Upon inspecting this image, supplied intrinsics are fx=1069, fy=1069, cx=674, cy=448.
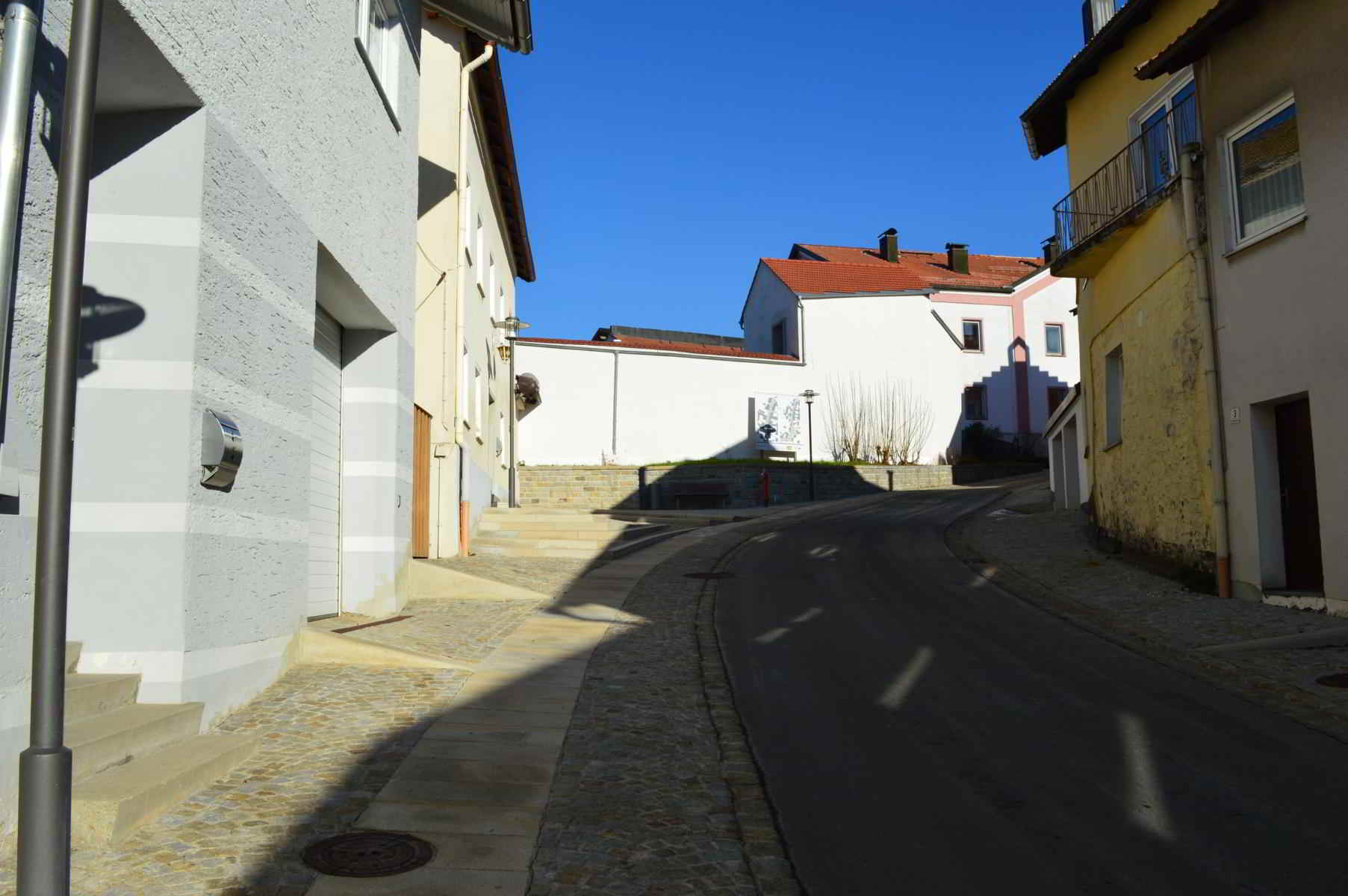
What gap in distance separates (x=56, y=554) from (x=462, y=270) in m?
12.8

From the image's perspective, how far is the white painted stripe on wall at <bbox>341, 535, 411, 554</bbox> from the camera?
9.73 metres

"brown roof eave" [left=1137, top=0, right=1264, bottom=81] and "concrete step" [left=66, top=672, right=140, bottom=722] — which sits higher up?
"brown roof eave" [left=1137, top=0, right=1264, bottom=81]

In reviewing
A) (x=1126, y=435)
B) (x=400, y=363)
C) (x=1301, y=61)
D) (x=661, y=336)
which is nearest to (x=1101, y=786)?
(x=400, y=363)

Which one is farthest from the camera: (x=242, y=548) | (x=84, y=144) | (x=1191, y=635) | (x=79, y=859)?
(x=1191, y=635)

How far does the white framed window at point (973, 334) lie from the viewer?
1618 inches

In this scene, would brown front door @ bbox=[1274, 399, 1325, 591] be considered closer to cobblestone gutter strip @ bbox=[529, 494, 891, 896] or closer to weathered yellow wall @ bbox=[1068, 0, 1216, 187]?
weathered yellow wall @ bbox=[1068, 0, 1216, 187]

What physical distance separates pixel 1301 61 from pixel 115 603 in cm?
1159

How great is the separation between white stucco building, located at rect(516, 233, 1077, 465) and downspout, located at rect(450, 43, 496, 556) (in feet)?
60.7

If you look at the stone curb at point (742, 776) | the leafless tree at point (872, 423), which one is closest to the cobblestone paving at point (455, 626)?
the stone curb at point (742, 776)

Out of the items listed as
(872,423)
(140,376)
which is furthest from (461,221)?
(872,423)

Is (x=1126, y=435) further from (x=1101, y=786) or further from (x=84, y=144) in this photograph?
(x=84, y=144)

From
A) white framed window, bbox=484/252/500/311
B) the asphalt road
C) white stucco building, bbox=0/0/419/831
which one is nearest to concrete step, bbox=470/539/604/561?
the asphalt road

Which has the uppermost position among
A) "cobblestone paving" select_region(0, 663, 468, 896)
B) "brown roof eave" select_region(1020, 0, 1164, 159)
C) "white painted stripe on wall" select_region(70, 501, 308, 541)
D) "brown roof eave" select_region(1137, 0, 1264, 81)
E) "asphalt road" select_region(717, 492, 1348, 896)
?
"brown roof eave" select_region(1020, 0, 1164, 159)

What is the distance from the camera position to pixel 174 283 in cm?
555
